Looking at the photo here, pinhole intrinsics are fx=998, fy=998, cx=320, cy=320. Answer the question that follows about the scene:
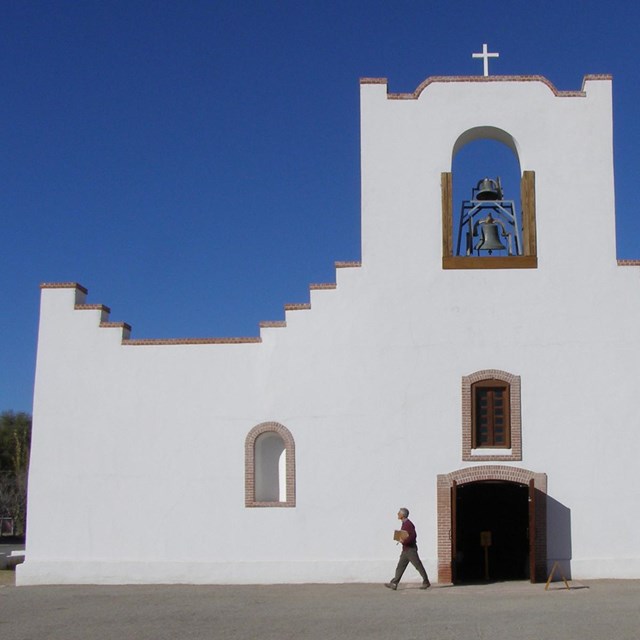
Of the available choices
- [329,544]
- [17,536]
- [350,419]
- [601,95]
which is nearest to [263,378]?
[350,419]

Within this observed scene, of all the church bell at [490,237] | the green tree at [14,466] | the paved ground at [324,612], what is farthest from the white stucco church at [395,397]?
the green tree at [14,466]

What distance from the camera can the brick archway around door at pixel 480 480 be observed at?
2003 centimetres

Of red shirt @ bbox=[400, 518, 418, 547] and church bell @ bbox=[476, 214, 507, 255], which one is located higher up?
church bell @ bbox=[476, 214, 507, 255]

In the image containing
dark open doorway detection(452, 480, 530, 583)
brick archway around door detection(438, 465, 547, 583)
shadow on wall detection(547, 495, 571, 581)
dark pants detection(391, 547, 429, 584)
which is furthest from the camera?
dark open doorway detection(452, 480, 530, 583)

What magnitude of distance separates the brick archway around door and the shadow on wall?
0.51ft

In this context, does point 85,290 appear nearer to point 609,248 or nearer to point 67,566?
point 67,566

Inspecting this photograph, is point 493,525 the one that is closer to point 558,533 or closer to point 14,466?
point 558,533

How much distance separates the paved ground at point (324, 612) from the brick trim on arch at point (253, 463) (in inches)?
68.4

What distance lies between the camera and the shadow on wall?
20172 millimetres

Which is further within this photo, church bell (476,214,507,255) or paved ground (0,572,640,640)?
church bell (476,214,507,255)

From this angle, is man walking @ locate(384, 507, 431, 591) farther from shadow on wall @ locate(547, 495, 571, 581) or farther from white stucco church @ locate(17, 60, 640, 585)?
shadow on wall @ locate(547, 495, 571, 581)

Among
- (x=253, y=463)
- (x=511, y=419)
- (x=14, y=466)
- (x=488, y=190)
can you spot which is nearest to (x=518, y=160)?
(x=488, y=190)

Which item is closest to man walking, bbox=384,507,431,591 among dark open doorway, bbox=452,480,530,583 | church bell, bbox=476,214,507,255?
dark open doorway, bbox=452,480,530,583

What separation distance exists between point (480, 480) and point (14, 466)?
3698 centimetres
